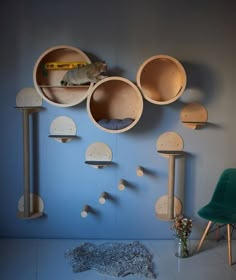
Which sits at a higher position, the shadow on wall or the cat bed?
the shadow on wall

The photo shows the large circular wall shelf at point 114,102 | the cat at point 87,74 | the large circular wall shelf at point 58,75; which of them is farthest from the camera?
the large circular wall shelf at point 114,102

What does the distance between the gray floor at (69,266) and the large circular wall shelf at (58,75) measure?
110cm

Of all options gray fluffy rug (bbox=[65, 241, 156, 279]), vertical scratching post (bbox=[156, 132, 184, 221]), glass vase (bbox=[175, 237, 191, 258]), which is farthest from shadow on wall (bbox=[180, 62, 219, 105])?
gray fluffy rug (bbox=[65, 241, 156, 279])

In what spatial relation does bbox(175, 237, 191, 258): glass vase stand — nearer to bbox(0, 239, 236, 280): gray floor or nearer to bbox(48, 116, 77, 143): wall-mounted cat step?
bbox(0, 239, 236, 280): gray floor

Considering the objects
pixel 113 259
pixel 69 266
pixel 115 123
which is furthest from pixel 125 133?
pixel 69 266

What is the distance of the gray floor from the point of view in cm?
210

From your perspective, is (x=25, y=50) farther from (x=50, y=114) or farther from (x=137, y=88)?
(x=137, y=88)

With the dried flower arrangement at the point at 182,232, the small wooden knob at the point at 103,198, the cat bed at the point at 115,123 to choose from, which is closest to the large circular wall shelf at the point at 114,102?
the cat bed at the point at 115,123

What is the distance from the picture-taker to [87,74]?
2.31m

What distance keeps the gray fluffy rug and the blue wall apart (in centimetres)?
20

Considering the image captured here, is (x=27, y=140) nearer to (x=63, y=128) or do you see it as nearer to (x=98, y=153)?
(x=63, y=128)

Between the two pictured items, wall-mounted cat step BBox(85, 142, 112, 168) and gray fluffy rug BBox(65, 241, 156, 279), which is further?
wall-mounted cat step BBox(85, 142, 112, 168)

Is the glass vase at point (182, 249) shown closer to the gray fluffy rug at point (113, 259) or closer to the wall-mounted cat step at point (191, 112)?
the gray fluffy rug at point (113, 259)

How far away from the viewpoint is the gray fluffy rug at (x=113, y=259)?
2.13 meters
